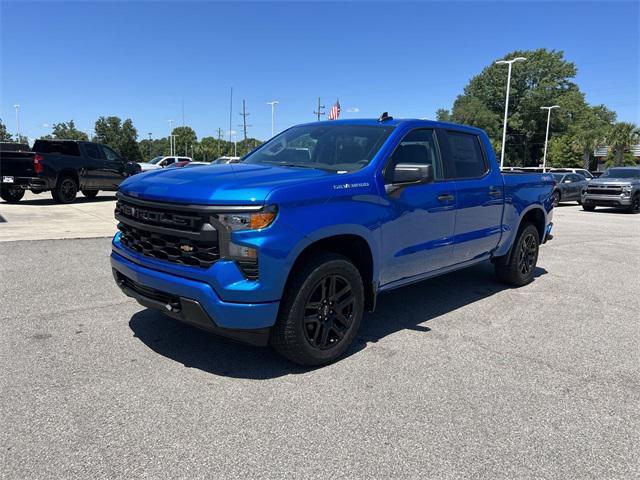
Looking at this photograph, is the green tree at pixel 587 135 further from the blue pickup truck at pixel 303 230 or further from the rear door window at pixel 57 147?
the blue pickup truck at pixel 303 230

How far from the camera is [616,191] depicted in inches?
728

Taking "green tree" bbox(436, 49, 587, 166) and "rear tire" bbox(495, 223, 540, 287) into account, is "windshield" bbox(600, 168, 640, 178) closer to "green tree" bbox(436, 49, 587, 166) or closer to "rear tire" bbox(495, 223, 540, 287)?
"rear tire" bbox(495, 223, 540, 287)

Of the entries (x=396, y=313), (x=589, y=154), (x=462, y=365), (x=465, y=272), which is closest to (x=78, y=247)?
(x=396, y=313)

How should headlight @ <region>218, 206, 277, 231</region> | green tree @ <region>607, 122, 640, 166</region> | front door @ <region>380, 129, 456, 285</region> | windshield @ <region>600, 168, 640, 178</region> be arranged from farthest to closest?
green tree @ <region>607, 122, 640, 166</region> < windshield @ <region>600, 168, 640, 178</region> < front door @ <region>380, 129, 456, 285</region> < headlight @ <region>218, 206, 277, 231</region>

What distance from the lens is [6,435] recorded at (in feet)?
8.96

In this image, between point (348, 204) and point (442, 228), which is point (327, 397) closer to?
point (348, 204)

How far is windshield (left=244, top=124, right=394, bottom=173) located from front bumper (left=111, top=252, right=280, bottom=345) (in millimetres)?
1423

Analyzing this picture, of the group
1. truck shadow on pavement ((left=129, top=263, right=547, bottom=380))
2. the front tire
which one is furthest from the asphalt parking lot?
the front tire

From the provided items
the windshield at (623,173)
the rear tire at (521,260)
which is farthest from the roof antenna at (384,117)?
the windshield at (623,173)

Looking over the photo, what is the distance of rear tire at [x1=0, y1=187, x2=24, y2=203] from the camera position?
592 inches

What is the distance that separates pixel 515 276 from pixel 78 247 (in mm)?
6699

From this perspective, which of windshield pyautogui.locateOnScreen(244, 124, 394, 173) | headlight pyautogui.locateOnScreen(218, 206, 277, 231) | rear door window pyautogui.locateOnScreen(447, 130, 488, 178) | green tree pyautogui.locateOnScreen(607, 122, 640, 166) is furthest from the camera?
green tree pyautogui.locateOnScreen(607, 122, 640, 166)

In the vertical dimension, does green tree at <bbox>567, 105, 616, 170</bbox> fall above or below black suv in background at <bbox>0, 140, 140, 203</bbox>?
above

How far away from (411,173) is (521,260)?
3238 mm
